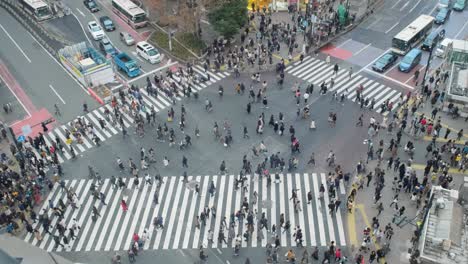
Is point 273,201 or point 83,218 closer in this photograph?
point 83,218

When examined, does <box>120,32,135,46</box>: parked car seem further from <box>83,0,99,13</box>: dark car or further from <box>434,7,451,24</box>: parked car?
<box>434,7,451,24</box>: parked car

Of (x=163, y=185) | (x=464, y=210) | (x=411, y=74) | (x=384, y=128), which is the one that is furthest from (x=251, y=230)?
(x=411, y=74)

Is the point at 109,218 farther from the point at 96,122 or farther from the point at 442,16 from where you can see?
the point at 442,16

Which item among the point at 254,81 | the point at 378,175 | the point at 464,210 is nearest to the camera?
the point at 464,210

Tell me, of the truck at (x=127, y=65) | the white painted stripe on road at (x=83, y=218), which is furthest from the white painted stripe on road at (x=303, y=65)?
the white painted stripe on road at (x=83, y=218)

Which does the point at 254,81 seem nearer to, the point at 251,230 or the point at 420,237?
the point at 251,230

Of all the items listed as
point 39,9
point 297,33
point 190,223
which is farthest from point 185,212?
point 39,9
